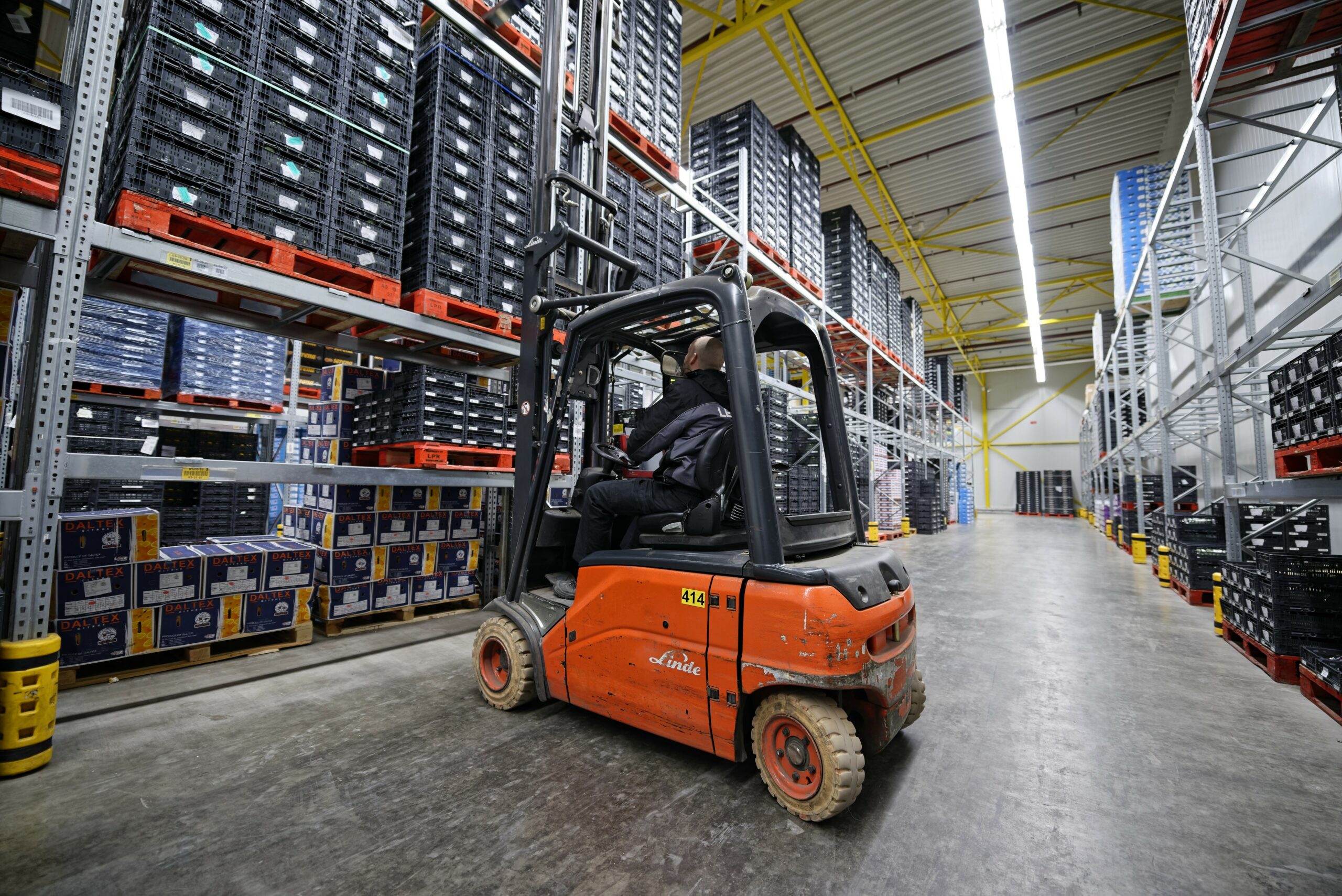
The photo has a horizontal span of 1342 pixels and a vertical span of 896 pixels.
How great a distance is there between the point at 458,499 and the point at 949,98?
12.0 metres

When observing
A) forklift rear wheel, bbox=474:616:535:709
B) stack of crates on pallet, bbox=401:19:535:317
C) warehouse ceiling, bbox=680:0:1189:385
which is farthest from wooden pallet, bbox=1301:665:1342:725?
warehouse ceiling, bbox=680:0:1189:385

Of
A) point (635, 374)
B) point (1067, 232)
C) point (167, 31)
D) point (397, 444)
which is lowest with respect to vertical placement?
point (397, 444)

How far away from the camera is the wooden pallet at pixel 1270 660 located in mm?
3729

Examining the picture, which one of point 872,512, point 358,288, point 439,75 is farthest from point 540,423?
point 872,512

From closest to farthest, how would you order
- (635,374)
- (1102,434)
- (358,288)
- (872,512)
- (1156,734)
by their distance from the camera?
(1156,734) < (358,288) < (635,374) < (872,512) < (1102,434)

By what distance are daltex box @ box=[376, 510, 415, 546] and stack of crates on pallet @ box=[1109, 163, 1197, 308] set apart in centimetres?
1086

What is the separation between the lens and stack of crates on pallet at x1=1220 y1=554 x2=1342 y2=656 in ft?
11.8

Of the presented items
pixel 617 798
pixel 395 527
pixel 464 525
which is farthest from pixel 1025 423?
pixel 617 798

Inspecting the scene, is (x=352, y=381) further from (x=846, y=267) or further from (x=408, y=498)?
(x=846, y=267)

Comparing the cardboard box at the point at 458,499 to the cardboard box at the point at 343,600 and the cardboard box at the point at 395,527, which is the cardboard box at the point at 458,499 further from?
the cardboard box at the point at 343,600

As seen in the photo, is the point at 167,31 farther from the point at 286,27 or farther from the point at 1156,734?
the point at 1156,734

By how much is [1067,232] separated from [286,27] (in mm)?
18941

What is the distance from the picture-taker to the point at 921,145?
40.5 feet

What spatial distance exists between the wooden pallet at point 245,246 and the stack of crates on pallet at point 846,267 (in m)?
10.4
